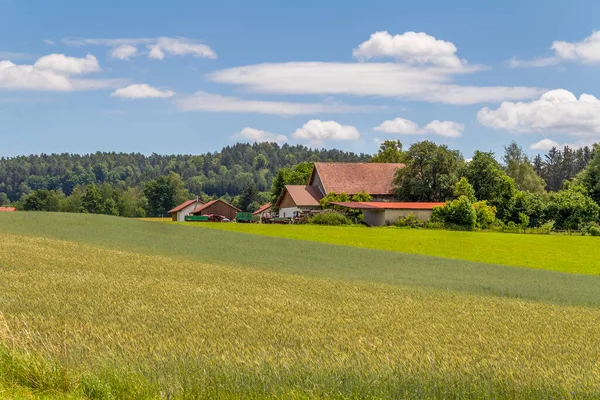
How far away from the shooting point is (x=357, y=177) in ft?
343

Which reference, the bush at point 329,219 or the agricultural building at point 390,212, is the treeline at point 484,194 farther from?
the bush at point 329,219

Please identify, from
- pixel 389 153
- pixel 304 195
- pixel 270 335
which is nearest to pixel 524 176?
pixel 389 153

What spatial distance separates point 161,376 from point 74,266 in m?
15.0

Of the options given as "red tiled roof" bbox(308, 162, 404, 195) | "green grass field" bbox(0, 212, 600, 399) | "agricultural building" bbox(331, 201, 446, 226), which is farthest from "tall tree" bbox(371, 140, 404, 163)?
"green grass field" bbox(0, 212, 600, 399)

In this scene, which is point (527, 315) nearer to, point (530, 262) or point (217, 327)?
point (217, 327)

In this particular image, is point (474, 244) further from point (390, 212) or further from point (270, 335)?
point (270, 335)

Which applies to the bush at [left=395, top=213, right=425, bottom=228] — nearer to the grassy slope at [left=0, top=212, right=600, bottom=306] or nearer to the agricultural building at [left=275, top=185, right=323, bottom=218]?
the agricultural building at [left=275, top=185, right=323, bottom=218]

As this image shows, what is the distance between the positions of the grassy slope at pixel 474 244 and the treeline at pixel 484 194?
49.3 ft

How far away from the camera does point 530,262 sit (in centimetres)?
4666

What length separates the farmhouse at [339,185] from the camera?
10119 cm

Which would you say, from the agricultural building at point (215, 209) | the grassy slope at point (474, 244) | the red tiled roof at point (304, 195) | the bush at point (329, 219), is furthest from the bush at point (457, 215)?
the agricultural building at point (215, 209)

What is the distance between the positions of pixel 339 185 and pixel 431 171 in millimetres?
15255

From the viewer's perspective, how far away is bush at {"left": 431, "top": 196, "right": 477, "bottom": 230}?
7631cm

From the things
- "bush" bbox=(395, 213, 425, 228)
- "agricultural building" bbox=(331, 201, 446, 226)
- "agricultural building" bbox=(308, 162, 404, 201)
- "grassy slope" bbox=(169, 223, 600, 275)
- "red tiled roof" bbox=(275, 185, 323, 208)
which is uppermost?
"agricultural building" bbox=(308, 162, 404, 201)
